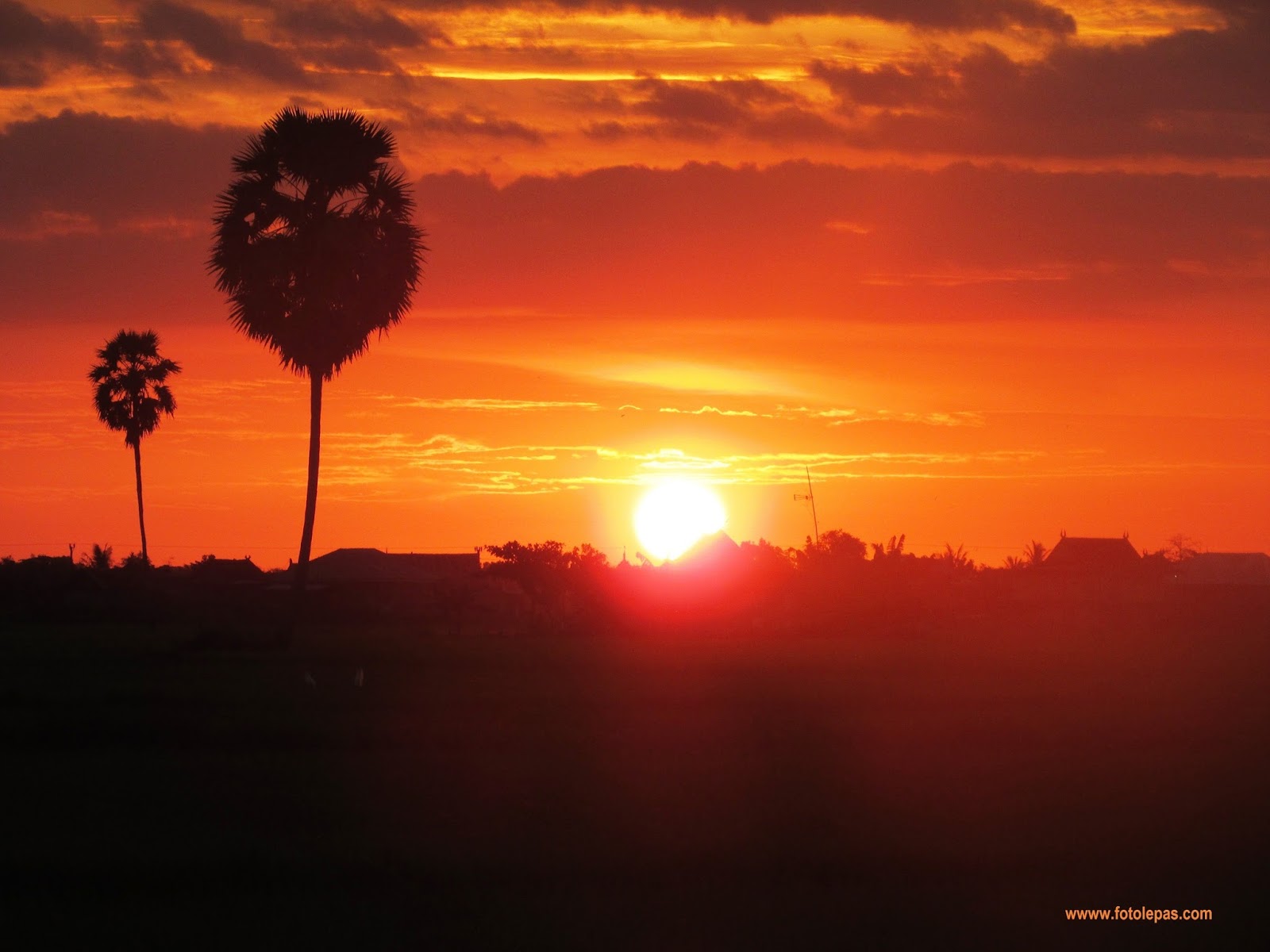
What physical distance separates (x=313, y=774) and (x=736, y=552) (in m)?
78.2

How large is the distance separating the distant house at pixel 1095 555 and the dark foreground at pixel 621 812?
72.1m

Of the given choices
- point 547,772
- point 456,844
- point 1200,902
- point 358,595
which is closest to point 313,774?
point 547,772

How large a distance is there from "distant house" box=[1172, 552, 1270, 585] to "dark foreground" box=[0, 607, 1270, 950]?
8818cm

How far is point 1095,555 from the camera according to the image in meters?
103

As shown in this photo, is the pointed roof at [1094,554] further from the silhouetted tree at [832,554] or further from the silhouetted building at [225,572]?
the silhouetted building at [225,572]

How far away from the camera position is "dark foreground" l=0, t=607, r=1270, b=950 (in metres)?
A: 11.6

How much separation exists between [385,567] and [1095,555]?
5169 centimetres

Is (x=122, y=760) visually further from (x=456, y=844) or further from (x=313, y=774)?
(x=456, y=844)

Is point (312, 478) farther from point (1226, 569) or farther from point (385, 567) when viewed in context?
point (1226, 569)

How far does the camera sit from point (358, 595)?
70938 mm

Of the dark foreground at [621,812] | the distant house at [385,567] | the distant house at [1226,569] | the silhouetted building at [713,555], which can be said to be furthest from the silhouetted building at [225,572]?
the distant house at [1226,569]

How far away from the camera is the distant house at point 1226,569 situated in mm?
110938

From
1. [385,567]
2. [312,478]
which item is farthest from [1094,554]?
[312,478]

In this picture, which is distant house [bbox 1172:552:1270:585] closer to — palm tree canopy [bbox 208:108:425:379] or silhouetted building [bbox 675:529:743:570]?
silhouetted building [bbox 675:529:743:570]
